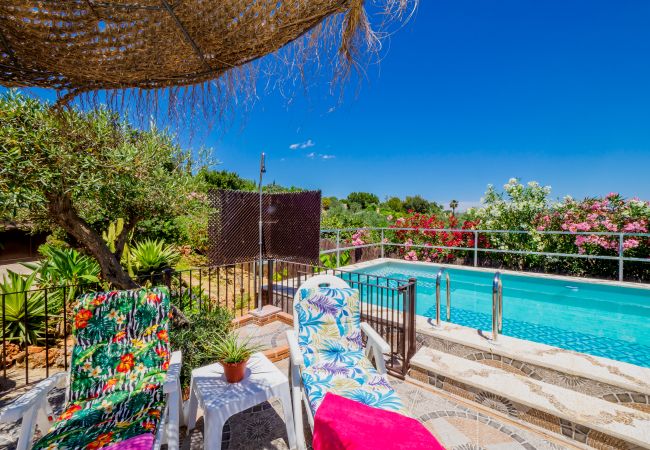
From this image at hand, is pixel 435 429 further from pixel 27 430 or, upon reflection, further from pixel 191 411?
pixel 27 430

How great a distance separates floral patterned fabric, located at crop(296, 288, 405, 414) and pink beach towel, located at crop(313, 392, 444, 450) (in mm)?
146

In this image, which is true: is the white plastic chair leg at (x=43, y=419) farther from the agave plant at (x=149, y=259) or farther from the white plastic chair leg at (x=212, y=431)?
the agave plant at (x=149, y=259)

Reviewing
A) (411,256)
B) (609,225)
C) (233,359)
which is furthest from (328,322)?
(609,225)

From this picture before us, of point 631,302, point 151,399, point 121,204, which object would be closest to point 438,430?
point 151,399

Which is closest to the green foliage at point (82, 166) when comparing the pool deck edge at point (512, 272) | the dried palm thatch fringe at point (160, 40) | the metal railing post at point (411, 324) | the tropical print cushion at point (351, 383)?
the dried palm thatch fringe at point (160, 40)

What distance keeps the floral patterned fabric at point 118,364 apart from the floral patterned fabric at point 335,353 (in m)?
1.26

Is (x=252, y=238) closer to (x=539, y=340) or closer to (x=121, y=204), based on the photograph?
(x=121, y=204)

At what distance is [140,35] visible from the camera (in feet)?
3.75

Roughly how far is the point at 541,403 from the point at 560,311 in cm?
474

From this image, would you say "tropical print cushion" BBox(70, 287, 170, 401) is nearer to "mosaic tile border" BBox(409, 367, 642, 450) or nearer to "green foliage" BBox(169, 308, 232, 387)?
"green foliage" BBox(169, 308, 232, 387)

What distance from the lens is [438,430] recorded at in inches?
104

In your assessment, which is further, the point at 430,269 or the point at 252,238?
the point at 430,269

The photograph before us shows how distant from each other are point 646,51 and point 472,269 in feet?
33.9

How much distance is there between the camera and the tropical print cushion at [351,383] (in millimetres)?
2330
